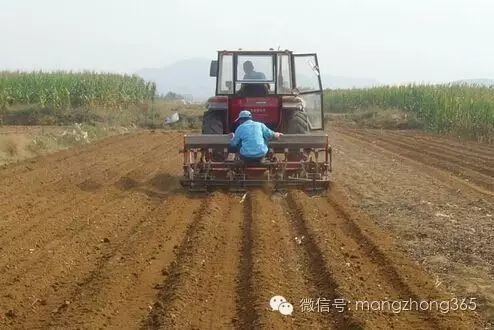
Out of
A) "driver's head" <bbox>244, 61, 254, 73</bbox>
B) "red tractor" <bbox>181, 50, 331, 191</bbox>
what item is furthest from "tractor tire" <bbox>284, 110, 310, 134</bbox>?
"driver's head" <bbox>244, 61, 254, 73</bbox>

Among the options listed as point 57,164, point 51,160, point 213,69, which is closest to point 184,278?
point 213,69

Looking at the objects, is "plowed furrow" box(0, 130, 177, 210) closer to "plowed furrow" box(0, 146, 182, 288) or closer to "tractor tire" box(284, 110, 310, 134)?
"plowed furrow" box(0, 146, 182, 288)

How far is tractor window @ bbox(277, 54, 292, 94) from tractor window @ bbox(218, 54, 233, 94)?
0.89m

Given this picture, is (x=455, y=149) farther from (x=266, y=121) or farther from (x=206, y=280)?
(x=206, y=280)

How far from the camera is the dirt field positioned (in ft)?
17.2

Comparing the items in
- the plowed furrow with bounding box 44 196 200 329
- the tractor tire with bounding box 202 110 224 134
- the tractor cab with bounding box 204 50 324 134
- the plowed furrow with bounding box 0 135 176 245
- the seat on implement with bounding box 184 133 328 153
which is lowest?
the plowed furrow with bounding box 44 196 200 329

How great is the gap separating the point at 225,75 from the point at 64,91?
21.6 meters

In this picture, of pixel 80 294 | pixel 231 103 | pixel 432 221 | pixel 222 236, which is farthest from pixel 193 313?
pixel 231 103

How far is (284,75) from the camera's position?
13.1 meters

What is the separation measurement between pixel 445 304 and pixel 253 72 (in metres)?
8.16

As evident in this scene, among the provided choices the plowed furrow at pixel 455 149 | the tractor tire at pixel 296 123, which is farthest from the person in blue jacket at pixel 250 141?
the plowed furrow at pixel 455 149

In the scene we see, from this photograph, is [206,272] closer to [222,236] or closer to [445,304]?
[222,236]

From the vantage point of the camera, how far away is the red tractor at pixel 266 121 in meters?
11.3

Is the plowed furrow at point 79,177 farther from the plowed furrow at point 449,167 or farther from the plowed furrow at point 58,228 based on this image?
the plowed furrow at point 449,167
